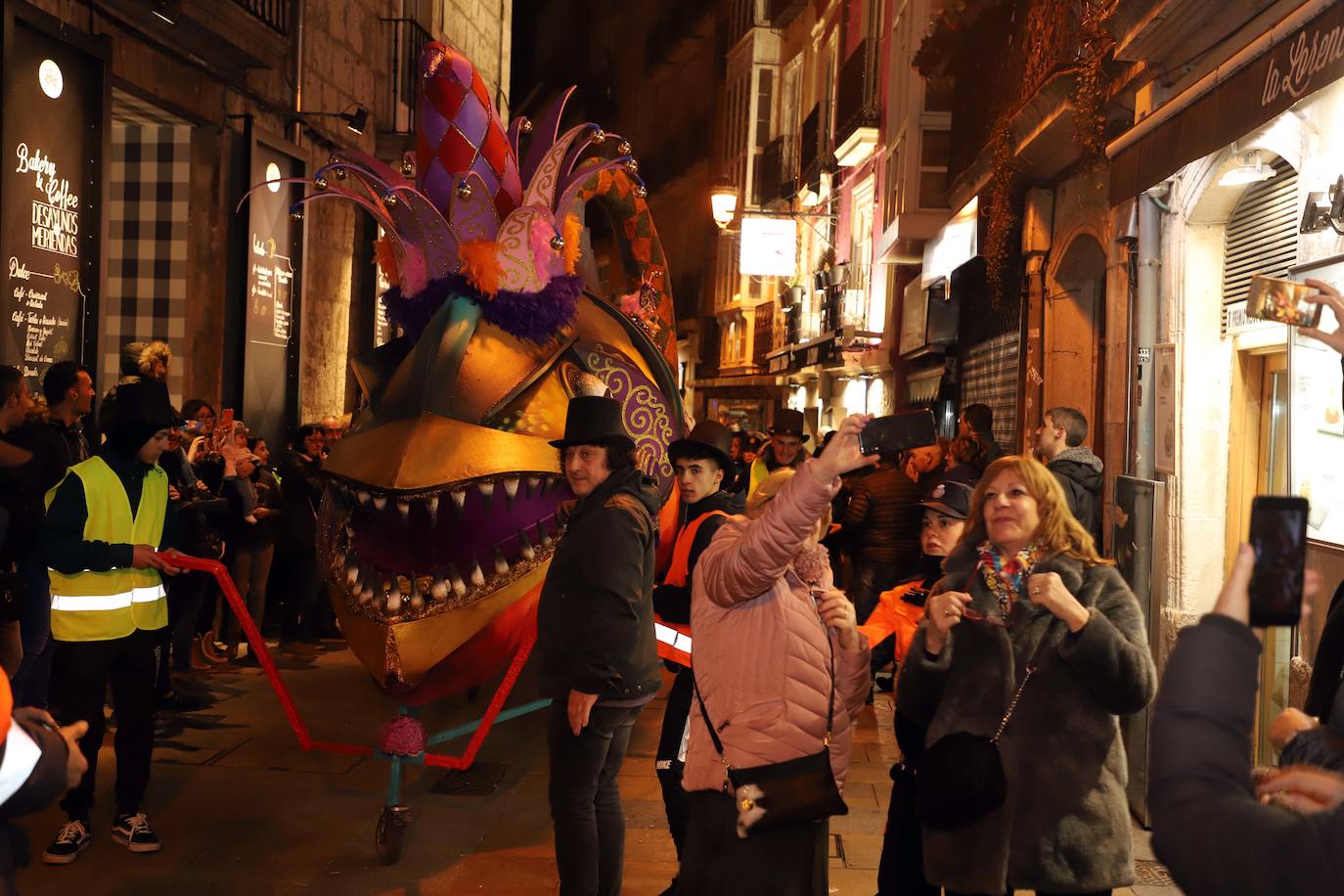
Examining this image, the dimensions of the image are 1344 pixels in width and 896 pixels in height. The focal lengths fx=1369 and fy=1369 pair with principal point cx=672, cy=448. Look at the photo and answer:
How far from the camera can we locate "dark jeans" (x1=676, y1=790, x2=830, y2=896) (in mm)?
3527

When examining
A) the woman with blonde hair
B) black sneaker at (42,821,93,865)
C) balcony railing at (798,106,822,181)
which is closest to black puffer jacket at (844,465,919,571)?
black sneaker at (42,821,93,865)

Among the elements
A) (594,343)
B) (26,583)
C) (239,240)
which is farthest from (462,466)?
(239,240)

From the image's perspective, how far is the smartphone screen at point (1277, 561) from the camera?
1.70 m

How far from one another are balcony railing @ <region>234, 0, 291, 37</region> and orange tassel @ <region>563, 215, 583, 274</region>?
6.41m

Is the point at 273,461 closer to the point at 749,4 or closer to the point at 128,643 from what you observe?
the point at 128,643

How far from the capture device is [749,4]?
30.9 m

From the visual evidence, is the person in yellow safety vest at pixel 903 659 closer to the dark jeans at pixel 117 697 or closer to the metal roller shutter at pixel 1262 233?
the metal roller shutter at pixel 1262 233

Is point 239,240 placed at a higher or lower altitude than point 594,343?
higher

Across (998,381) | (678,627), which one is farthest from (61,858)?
(998,381)

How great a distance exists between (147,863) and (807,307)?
74.1ft

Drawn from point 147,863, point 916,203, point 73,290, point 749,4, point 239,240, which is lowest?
point 147,863

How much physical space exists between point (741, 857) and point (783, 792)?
0.22 meters

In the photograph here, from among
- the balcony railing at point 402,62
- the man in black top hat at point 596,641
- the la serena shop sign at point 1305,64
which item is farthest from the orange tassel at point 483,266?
the balcony railing at point 402,62

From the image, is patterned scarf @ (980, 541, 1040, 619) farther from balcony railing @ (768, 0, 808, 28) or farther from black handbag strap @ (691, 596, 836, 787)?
balcony railing @ (768, 0, 808, 28)
